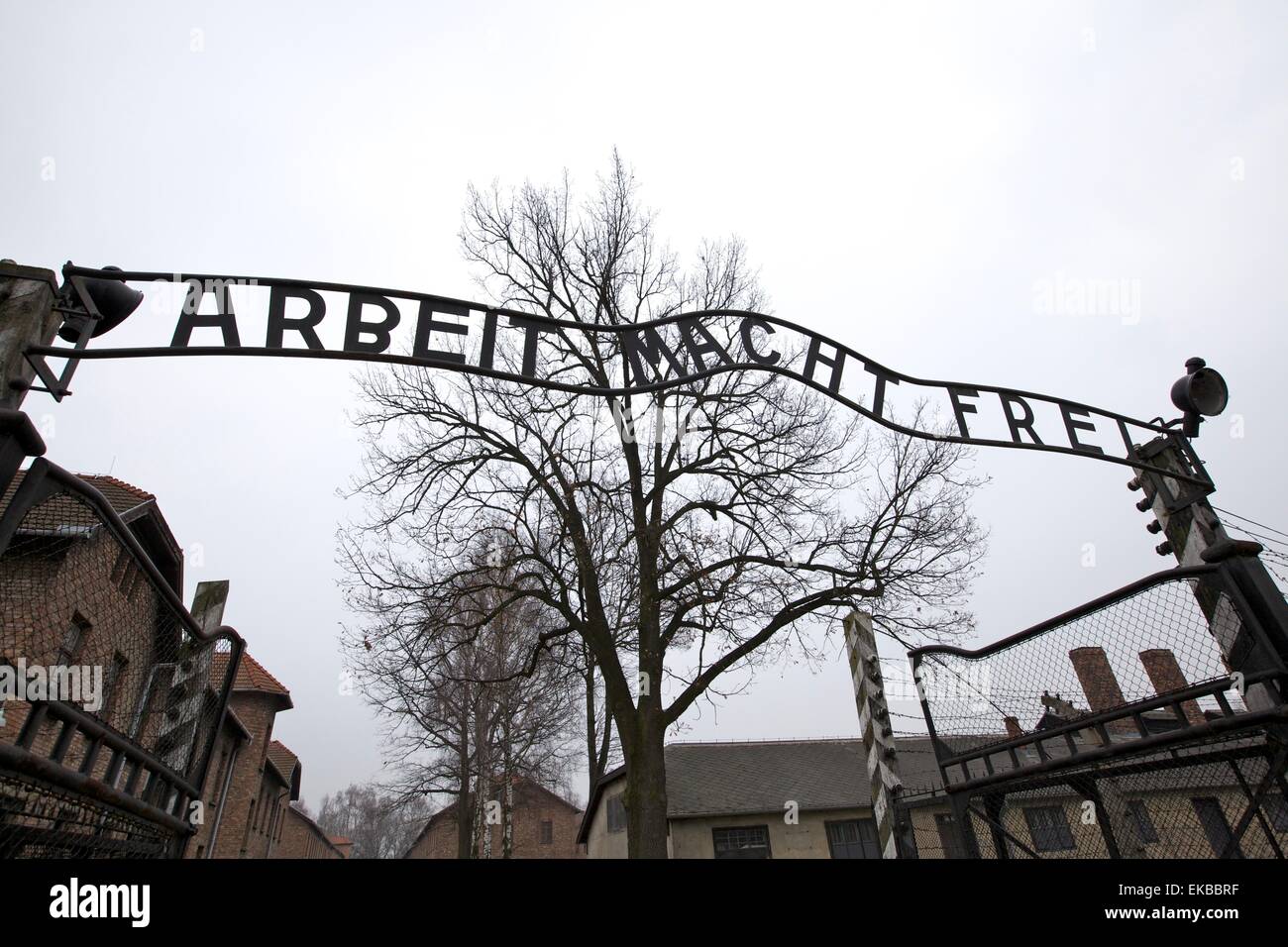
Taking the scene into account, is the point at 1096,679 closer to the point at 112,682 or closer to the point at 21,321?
the point at 112,682

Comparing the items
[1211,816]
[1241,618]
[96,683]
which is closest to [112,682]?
[96,683]

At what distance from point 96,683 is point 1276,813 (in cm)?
705

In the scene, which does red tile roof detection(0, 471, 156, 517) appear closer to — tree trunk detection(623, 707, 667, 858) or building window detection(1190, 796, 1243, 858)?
tree trunk detection(623, 707, 667, 858)

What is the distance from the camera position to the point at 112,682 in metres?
3.44

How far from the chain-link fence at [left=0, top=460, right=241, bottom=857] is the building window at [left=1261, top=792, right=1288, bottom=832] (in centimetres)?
603

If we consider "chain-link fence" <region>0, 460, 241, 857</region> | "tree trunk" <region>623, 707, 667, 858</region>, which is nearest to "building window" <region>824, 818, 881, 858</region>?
"tree trunk" <region>623, 707, 667, 858</region>

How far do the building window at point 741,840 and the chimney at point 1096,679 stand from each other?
901 inches

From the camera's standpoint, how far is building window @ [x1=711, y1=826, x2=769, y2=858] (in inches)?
982

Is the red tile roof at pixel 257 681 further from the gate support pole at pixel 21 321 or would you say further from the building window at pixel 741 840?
the gate support pole at pixel 21 321

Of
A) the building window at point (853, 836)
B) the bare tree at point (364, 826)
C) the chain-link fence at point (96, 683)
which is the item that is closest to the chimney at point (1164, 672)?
the chain-link fence at point (96, 683)

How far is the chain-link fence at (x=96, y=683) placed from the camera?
2482mm
